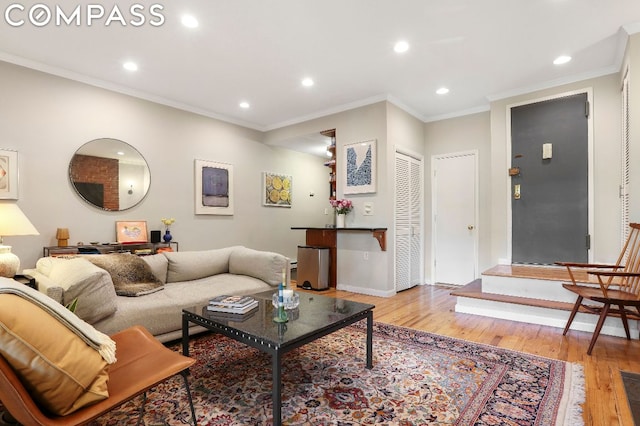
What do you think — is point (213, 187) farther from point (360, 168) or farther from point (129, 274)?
point (129, 274)

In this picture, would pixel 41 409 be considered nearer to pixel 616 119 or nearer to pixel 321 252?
pixel 321 252

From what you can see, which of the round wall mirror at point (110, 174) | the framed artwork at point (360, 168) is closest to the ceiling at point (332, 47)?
the framed artwork at point (360, 168)

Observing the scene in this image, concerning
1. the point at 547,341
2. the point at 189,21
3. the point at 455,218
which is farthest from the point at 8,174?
the point at 455,218

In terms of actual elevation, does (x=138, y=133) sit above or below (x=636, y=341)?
above

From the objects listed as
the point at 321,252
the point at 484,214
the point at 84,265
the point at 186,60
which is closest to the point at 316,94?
the point at 186,60

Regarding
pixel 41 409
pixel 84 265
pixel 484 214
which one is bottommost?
pixel 41 409

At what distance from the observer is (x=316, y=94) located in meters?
4.70

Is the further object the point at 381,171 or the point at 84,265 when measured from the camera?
the point at 381,171

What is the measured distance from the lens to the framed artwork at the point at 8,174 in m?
3.48

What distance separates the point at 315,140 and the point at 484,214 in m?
3.17

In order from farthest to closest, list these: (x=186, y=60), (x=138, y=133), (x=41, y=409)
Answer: (x=138, y=133) < (x=186, y=60) < (x=41, y=409)

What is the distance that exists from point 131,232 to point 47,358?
362cm

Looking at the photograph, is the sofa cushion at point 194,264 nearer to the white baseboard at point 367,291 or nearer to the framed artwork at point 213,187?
the framed artwork at point 213,187

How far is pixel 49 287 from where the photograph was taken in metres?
2.21
